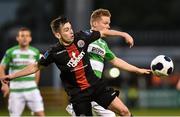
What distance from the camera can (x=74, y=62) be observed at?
35.3ft

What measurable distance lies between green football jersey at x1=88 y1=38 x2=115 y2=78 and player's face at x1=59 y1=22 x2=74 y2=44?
63 cm

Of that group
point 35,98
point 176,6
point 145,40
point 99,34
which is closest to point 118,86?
point 145,40

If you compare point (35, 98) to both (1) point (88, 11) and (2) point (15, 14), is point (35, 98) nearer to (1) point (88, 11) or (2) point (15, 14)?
(1) point (88, 11)

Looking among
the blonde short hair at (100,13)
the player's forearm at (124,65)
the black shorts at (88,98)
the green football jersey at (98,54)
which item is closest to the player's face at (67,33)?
the green football jersey at (98,54)

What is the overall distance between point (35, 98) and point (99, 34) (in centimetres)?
443

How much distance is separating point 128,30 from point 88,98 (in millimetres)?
31771

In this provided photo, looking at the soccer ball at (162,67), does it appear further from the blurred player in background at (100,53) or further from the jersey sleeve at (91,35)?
the jersey sleeve at (91,35)

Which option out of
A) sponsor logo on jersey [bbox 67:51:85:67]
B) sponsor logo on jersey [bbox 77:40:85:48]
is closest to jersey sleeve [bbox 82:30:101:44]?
sponsor logo on jersey [bbox 77:40:85:48]

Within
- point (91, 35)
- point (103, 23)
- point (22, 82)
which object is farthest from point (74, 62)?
point (22, 82)

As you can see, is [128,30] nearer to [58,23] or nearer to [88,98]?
[88,98]

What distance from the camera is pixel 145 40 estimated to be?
41.3m

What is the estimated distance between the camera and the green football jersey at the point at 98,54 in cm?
1133

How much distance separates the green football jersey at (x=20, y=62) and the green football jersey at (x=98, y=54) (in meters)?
3.65

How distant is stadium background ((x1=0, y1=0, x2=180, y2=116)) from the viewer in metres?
29.4
